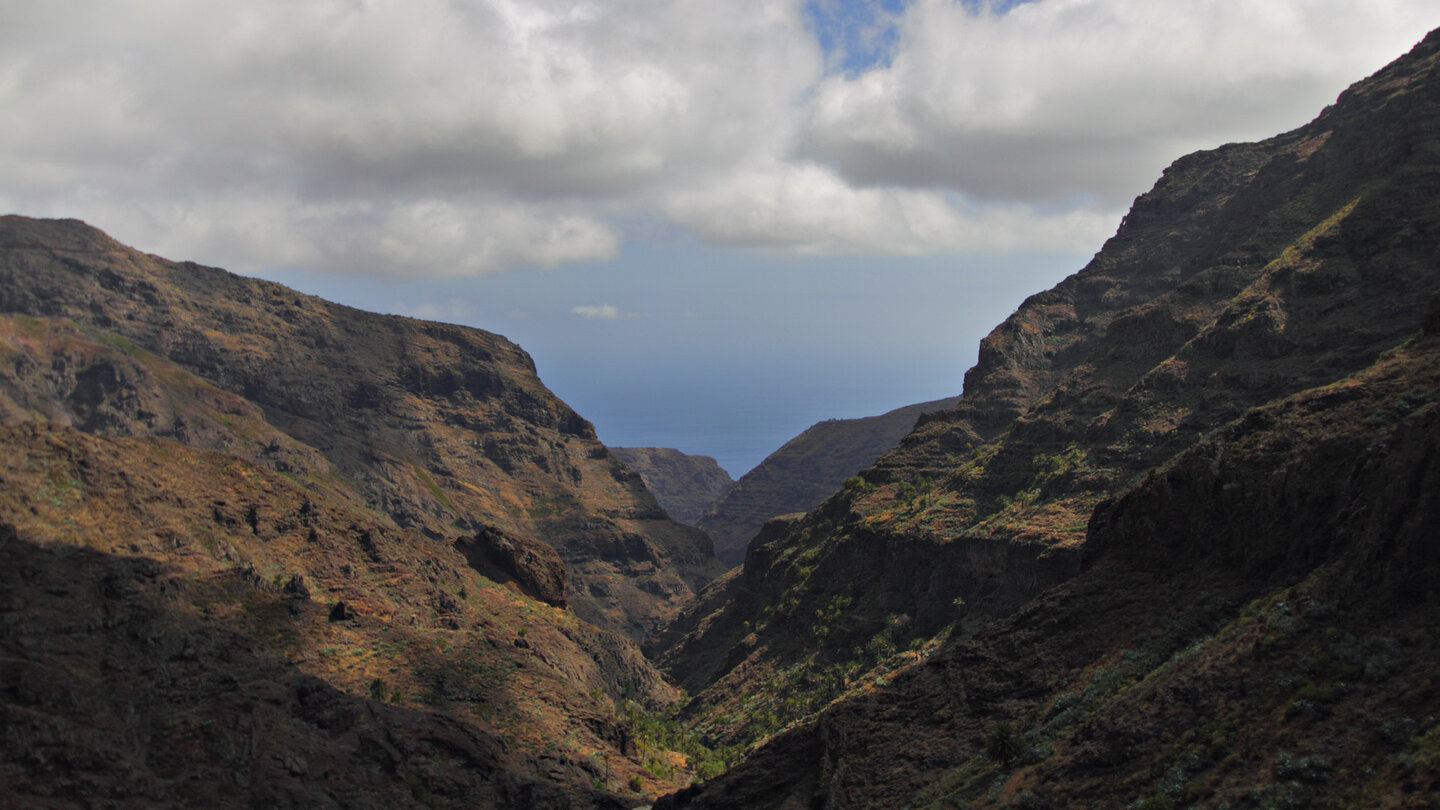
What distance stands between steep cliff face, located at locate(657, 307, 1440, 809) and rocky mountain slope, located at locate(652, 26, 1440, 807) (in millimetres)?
127

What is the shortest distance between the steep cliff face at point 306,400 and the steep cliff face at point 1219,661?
105390mm

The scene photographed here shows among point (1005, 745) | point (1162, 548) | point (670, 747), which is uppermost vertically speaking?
point (1162, 548)

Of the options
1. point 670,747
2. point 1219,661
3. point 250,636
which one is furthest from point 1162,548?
point 670,747

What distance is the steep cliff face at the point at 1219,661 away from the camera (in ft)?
104

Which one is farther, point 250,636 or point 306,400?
point 306,400

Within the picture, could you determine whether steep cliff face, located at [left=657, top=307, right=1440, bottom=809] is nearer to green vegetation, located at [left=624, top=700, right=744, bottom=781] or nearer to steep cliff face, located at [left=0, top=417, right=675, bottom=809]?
steep cliff face, located at [left=0, top=417, right=675, bottom=809]

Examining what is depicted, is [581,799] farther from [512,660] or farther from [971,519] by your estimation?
[971,519]

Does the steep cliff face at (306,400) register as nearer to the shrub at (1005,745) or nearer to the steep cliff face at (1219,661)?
the steep cliff face at (1219,661)

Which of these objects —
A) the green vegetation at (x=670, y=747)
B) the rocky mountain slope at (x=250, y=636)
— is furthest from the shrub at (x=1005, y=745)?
the green vegetation at (x=670, y=747)

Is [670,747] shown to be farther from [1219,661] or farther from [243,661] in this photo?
[1219,661]

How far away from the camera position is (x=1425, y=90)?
318 ft

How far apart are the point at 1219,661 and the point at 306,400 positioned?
519 ft

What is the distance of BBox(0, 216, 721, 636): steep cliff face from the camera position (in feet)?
456

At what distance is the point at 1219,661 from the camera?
122ft
